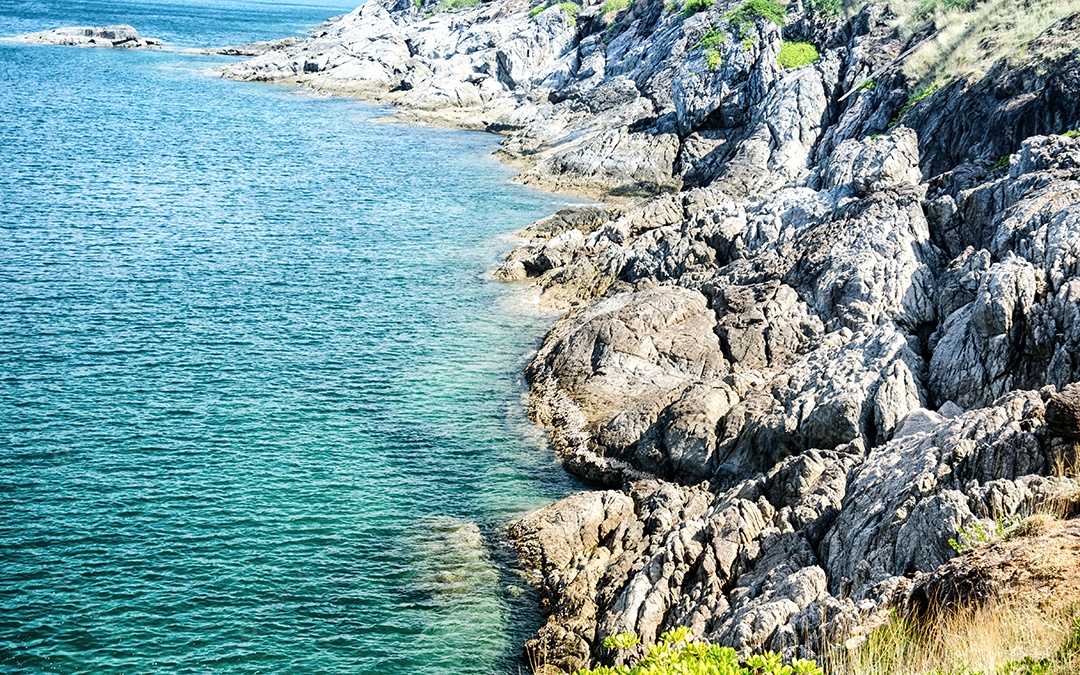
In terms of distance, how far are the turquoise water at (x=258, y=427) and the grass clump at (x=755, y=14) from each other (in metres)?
24.9

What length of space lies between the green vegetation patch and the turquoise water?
1949 inches

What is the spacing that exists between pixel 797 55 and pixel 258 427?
56812 millimetres

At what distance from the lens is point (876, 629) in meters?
16.5

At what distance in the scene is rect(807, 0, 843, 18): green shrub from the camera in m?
78.1

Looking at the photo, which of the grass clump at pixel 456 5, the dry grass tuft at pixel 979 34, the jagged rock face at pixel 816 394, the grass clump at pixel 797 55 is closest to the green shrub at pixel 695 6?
the grass clump at pixel 797 55

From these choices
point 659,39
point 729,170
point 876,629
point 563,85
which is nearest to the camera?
point 876,629

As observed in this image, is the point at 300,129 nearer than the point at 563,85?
Yes

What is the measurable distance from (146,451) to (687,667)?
28047 millimetres

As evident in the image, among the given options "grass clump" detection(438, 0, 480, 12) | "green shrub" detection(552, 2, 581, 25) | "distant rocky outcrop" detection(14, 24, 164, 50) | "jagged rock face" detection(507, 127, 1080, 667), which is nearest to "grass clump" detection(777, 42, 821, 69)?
"jagged rock face" detection(507, 127, 1080, 667)

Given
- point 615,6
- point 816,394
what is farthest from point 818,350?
point 615,6

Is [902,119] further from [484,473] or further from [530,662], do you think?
[530,662]

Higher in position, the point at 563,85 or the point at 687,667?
the point at 563,85

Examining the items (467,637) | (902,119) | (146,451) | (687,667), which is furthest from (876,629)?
(902,119)

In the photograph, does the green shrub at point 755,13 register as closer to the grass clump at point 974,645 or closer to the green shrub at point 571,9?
the green shrub at point 571,9
